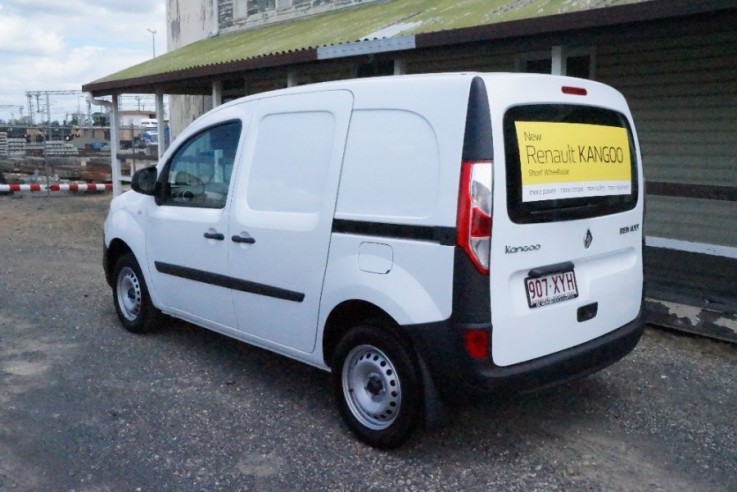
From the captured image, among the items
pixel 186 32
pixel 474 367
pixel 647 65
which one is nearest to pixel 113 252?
pixel 474 367

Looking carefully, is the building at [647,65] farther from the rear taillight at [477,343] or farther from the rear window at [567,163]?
the rear taillight at [477,343]

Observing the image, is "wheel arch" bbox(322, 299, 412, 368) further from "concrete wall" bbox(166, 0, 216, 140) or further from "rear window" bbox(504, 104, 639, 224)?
"concrete wall" bbox(166, 0, 216, 140)

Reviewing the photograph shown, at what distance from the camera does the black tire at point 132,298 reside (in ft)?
19.0

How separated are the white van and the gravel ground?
353 mm

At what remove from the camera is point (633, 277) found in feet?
13.4

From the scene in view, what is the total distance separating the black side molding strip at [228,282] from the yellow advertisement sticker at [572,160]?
4.90ft

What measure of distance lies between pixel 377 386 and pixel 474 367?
70 centimetres

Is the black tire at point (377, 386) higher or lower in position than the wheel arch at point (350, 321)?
lower

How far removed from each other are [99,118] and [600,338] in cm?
4194

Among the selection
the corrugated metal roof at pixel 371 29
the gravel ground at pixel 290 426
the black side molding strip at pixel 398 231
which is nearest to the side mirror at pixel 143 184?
the gravel ground at pixel 290 426

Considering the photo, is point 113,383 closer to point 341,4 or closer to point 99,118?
point 341,4

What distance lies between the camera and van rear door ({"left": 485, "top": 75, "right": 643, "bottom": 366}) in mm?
3352

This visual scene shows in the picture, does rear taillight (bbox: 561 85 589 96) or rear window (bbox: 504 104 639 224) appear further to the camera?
rear taillight (bbox: 561 85 589 96)

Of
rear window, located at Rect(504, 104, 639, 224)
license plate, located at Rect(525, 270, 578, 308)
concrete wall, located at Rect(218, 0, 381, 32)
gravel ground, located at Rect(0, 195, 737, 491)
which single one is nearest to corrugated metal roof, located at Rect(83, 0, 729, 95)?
concrete wall, located at Rect(218, 0, 381, 32)
